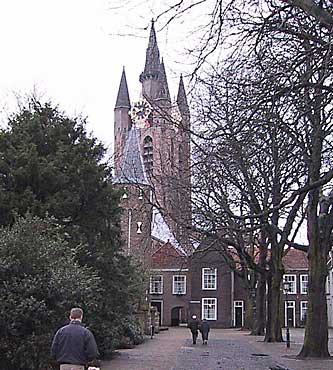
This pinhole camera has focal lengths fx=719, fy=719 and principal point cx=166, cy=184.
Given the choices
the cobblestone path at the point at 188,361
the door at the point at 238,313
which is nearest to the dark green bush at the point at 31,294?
the cobblestone path at the point at 188,361

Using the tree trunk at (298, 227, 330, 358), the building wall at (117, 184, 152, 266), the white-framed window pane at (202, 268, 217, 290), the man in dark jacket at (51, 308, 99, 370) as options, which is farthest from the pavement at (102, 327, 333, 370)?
the white-framed window pane at (202, 268, 217, 290)

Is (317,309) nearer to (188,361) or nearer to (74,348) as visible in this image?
(188,361)

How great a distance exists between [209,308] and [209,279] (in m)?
3.26

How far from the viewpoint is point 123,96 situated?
108m

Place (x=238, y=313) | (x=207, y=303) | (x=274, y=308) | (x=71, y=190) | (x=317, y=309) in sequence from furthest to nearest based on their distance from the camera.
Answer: (x=238, y=313) → (x=207, y=303) → (x=274, y=308) → (x=317, y=309) → (x=71, y=190)

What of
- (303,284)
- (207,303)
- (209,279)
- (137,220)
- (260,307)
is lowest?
(260,307)

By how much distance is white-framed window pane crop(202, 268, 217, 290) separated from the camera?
80500 millimetres

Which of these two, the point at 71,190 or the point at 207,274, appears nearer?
the point at 71,190

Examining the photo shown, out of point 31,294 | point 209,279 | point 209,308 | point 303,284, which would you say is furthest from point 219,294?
point 31,294

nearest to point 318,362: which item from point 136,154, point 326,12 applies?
point 326,12

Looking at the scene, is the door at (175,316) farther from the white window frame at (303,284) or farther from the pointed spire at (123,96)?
the pointed spire at (123,96)

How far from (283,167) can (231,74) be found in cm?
1181

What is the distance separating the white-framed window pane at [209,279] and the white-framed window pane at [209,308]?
53.6 inches

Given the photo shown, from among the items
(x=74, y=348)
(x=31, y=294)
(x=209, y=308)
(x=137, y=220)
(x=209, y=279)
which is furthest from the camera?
(x=209, y=279)
